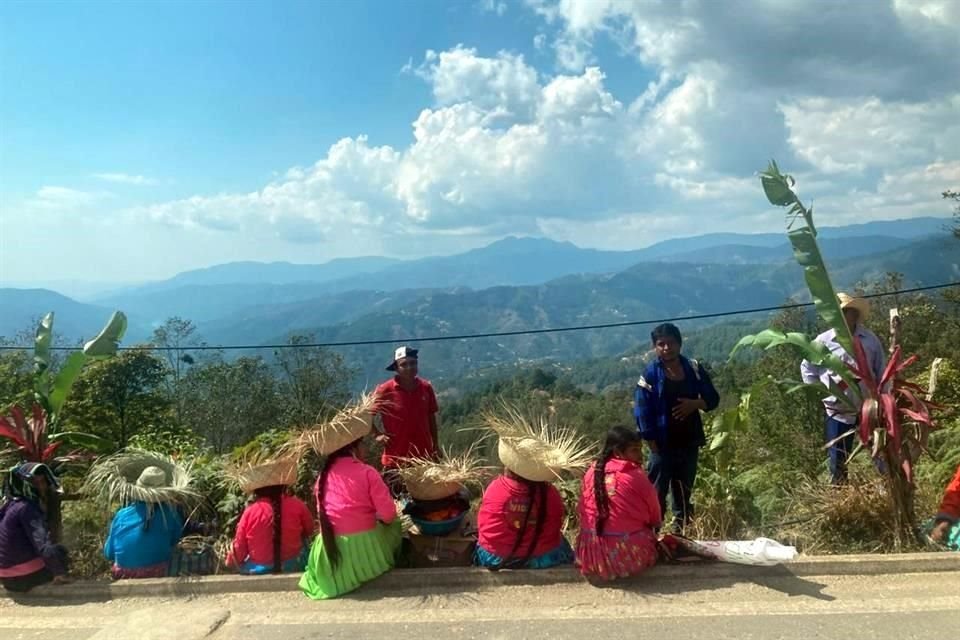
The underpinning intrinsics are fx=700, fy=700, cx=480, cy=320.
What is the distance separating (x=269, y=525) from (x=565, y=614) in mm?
1990

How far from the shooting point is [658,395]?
4879 mm

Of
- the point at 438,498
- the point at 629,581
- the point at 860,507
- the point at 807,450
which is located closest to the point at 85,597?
the point at 438,498

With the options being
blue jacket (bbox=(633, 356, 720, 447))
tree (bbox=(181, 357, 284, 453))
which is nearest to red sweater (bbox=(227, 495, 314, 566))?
blue jacket (bbox=(633, 356, 720, 447))

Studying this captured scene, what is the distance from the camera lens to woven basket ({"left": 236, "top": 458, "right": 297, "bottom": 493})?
451 cm

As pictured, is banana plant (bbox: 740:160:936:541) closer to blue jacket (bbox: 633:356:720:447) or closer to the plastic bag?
blue jacket (bbox: 633:356:720:447)

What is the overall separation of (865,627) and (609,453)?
151 cm

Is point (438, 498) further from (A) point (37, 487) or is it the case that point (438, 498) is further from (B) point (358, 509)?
(A) point (37, 487)

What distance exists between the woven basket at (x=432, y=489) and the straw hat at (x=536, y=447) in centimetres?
39

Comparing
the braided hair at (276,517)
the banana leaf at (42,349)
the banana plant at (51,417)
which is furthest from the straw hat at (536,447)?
the banana leaf at (42,349)

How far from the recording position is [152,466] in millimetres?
5152

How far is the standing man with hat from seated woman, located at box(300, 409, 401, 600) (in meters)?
3.11

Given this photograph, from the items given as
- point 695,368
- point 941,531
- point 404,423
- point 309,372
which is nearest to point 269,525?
point 404,423

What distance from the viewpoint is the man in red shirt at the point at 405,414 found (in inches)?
210

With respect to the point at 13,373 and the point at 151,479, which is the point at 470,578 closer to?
the point at 151,479
